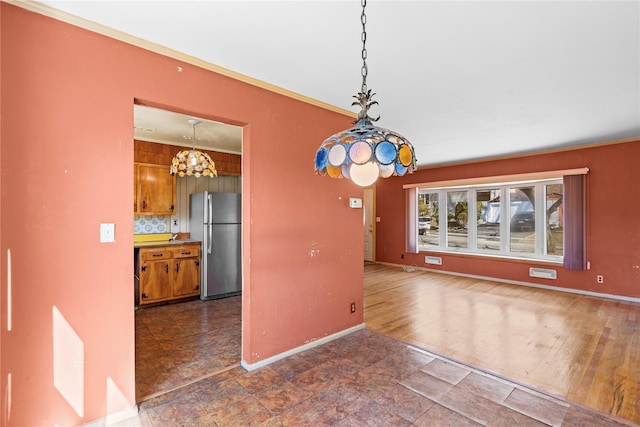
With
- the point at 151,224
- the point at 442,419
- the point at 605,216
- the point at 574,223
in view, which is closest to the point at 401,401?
the point at 442,419

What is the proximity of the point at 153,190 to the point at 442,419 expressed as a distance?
451 cm

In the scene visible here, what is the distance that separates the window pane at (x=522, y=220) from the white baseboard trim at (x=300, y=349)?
419cm

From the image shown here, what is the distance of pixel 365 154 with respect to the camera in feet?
4.03

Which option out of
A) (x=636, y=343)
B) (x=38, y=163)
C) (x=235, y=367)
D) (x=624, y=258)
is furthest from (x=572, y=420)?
(x=624, y=258)

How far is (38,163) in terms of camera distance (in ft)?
5.53

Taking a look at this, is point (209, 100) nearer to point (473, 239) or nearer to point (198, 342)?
point (198, 342)

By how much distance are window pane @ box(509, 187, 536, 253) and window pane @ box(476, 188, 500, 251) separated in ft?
0.83

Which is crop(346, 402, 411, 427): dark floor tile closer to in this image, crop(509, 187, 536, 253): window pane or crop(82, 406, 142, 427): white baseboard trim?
crop(82, 406, 142, 427): white baseboard trim

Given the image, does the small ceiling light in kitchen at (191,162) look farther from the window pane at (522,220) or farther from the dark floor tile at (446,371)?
the window pane at (522,220)

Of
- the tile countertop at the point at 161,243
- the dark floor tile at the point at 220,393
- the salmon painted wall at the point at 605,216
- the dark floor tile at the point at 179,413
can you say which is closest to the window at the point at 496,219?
A: the salmon painted wall at the point at 605,216

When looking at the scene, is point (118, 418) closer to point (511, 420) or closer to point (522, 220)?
point (511, 420)

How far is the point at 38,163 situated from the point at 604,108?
5.04m

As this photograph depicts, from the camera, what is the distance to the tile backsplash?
15.1 ft

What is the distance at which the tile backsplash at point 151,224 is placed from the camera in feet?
15.1
